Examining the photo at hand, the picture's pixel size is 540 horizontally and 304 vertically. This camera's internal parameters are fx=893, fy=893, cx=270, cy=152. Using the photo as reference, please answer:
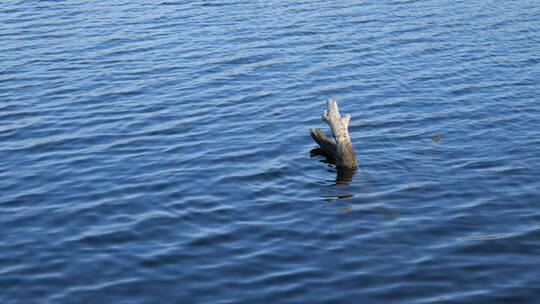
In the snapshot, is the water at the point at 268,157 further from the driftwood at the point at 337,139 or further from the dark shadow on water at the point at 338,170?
the driftwood at the point at 337,139

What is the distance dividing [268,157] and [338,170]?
6.38ft

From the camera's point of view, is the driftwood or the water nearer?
the water

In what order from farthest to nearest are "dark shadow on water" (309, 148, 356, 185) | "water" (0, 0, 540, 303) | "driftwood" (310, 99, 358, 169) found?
"dark shadow on water" (309, 148, 356, 185)
"driftwood" (310, 99, 358, 169)
"water" (0, 0, 540, 303)

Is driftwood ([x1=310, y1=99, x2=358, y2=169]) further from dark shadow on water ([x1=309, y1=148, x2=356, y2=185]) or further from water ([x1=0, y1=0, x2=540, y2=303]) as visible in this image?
water ([x1=0, y1=0, x2=540, y2=303])

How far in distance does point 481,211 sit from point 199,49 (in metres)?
15.2

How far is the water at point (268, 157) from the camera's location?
50.2 feet

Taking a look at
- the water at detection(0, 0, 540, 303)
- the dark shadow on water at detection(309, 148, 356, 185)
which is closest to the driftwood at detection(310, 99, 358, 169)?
the dark shadow on water at detection(309, 148, 356, 185)

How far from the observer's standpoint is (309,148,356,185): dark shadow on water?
766 inches

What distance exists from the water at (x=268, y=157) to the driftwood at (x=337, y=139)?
0.41 meters

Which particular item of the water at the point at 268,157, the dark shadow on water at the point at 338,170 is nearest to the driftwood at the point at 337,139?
the dark shadow on water at the point at 338,170

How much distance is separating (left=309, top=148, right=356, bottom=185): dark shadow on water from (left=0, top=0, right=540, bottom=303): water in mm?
141

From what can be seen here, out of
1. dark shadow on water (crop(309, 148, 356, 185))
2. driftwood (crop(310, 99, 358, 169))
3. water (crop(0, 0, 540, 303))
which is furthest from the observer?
dark shadow on water (crop(309, 148, 356, 185))

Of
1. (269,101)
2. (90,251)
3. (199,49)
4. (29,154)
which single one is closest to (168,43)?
(199,49)

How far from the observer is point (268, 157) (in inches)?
832
